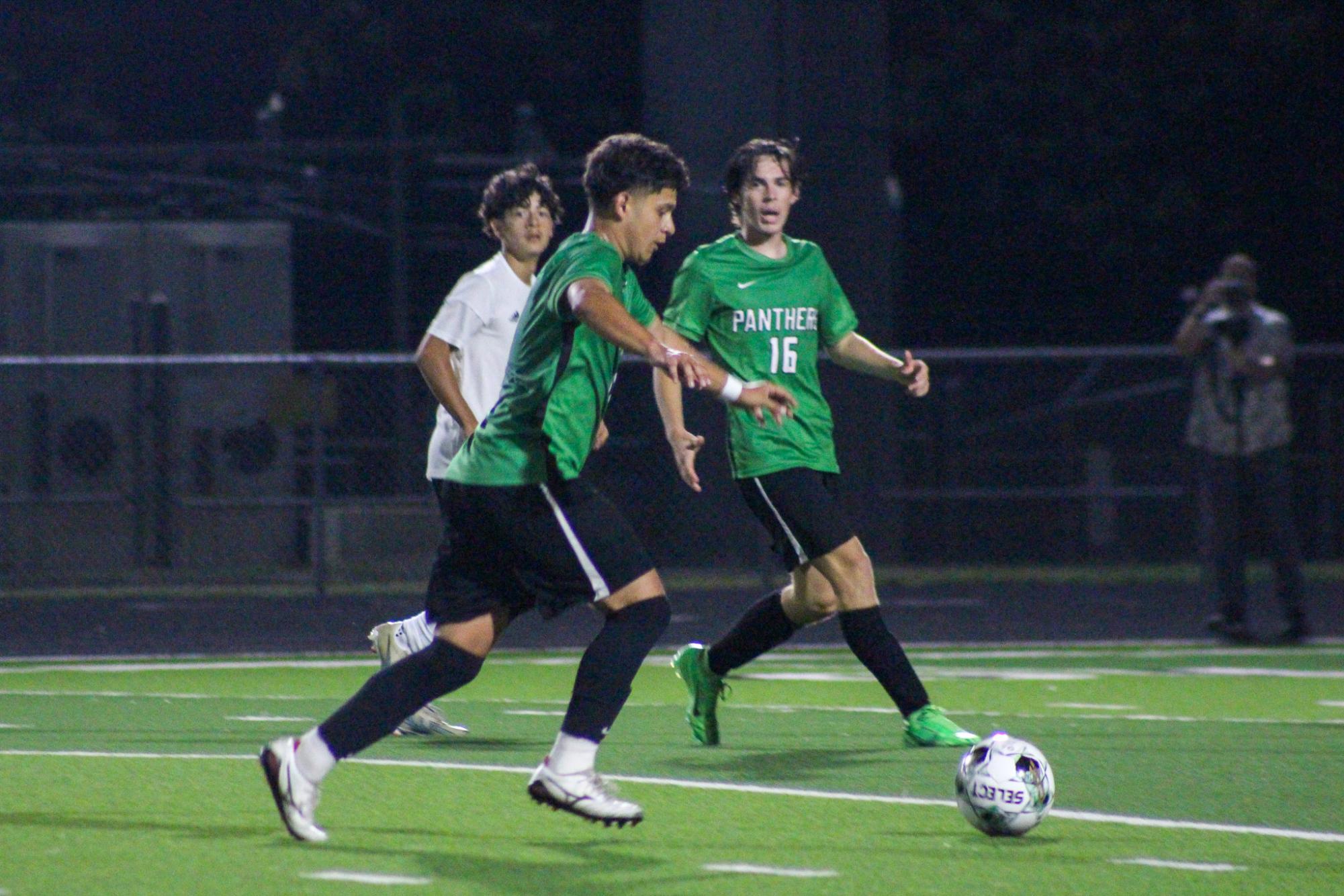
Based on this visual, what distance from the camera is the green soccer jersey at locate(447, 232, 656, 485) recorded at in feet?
20.6

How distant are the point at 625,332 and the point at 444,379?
2.58 meters

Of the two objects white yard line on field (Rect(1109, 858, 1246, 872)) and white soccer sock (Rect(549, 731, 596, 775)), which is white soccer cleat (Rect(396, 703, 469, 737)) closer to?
white soccer sock (Rect(549, 731, 596, 775))

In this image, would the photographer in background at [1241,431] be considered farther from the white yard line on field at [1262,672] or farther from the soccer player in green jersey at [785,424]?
the soccer player in green jersey at [785,424]

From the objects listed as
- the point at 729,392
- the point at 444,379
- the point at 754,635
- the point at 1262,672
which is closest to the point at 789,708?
the point at 754,635

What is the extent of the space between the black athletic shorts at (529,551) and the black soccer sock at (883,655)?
1.95 meters

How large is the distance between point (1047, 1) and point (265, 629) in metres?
15.6

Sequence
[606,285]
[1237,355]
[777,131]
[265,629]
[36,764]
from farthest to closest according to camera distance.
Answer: [777,131], [265,629], [1237,355], [36,764], [606,285]

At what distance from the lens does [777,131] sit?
61.5 ft

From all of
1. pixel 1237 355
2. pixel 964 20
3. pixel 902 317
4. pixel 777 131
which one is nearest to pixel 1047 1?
pixel 964 20

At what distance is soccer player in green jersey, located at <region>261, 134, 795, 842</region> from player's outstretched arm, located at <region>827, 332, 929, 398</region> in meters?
1.68

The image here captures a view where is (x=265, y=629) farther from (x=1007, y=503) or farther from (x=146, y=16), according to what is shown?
(x=146, y=16)

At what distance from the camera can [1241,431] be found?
12945 mm

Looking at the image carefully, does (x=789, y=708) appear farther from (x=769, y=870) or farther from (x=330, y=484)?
(x=330, y=484)

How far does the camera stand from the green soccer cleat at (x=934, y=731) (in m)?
8.03
